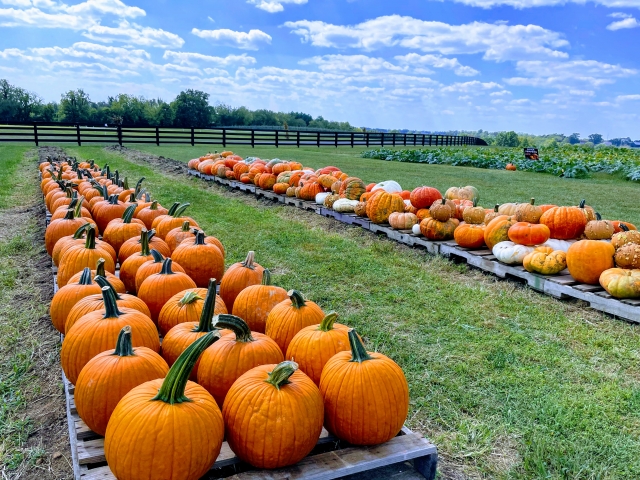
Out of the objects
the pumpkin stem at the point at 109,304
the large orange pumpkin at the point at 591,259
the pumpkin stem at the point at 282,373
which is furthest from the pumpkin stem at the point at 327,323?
the large orange pumpkin at the point at 591,259

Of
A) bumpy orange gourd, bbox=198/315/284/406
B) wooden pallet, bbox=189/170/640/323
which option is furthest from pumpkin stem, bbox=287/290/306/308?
wooden pallet, bbox=189/170/640/323

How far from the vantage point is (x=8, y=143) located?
26.1 metres

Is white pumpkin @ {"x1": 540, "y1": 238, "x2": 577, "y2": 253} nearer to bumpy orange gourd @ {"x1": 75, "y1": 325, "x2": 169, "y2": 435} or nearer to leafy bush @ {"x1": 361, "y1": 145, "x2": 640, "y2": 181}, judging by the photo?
bumpy orange gourd @ {"x1": 75, "y1": 325, "x2": 169, "y2": 435}

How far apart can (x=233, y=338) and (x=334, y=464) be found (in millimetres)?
745

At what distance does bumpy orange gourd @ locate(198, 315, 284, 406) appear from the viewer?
233cm

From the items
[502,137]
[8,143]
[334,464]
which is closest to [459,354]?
[334,464]

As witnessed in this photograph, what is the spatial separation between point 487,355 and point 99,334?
2593 mm

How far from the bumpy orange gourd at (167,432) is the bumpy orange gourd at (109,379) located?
22 centimetres

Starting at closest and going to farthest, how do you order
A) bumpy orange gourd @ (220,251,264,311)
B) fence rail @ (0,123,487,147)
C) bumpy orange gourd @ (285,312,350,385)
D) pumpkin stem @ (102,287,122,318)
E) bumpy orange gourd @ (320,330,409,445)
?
bumpy orange gourd @ (320,330,409,445), bumpy orange gourd @ (285,312,350,385), pumpkin stem @ (102,287,122,318), bumpy orange gourd @ (220,251,264,311), fence rail @ (0,123,487,147)

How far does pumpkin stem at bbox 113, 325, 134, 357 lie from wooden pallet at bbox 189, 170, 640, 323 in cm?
401

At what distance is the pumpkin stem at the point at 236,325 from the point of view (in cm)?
224

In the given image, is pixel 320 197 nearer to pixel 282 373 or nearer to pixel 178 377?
pixel 282 373

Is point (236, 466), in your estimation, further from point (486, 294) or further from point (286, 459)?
Answer: point (486, 294)

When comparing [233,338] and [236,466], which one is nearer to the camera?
[236,466]
